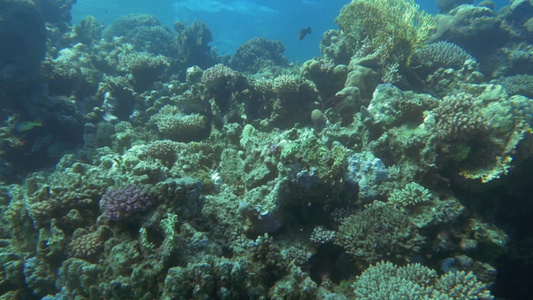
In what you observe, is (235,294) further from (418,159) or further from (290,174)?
(418,159)

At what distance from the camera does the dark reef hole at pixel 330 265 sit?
4188mm

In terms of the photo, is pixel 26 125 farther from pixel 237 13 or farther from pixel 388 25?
pixel 237 13

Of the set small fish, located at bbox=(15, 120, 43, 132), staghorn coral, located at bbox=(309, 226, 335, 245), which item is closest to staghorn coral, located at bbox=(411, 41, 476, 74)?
staghorn coral, located at bbox=(309, 226, 335, 245)

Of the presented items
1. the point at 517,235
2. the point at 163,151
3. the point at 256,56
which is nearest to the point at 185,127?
the point at 163,151

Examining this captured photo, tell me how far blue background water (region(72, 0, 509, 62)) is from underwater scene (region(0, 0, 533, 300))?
1683 inches

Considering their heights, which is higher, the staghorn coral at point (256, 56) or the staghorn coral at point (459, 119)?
the staghorn coral at point (256, 56)

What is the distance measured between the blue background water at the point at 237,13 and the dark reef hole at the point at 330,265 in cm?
5029

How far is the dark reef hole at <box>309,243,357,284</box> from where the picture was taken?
13.7ft

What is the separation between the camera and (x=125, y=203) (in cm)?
373

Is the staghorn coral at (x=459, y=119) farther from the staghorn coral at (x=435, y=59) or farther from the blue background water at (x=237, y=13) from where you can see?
the blue background water at (x=237, y=13)

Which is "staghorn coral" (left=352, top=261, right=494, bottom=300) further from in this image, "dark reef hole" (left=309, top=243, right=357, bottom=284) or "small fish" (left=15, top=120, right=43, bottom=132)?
"small fish" (left=15, top=120, right=43, bottom=132)

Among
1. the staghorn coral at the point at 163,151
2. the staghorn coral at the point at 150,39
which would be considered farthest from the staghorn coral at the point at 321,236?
the staghorn coral at the point at 150,39

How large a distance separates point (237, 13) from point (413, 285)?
60.1 meters

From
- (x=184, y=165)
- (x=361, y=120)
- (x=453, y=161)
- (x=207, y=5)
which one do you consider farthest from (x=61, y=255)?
(x=207, y=5)
